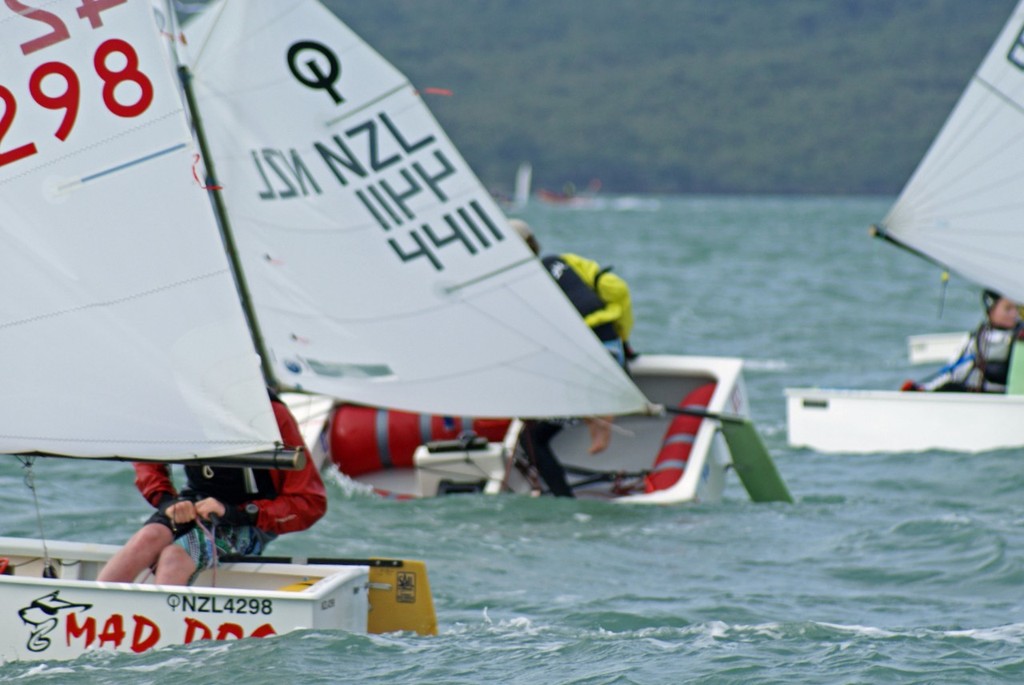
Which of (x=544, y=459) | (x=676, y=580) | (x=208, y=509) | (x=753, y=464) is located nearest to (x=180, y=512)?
(x=208, y=509)

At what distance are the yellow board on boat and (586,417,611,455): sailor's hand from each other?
3112mm

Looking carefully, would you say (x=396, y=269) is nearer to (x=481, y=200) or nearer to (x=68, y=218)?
(x=481, y=200)

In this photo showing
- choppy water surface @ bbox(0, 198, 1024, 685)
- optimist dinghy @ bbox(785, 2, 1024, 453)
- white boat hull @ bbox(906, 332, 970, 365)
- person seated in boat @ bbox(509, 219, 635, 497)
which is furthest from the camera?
white boat hull @ bbox(906, 332, 970, 365)

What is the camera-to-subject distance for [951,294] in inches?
880

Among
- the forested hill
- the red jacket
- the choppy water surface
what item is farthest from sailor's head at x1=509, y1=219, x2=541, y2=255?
the forested hill

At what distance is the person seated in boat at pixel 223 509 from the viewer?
183 inches

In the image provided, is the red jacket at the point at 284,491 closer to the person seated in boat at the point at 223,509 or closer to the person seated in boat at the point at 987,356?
the person seated in boat at the point at 223,509

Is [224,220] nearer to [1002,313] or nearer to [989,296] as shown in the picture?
[1002,313]

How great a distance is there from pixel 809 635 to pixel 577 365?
2.35 m

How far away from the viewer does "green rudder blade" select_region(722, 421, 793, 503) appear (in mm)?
7445

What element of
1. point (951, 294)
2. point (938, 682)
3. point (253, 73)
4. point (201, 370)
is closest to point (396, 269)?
point (253, 73)

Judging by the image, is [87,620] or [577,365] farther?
[577,365]

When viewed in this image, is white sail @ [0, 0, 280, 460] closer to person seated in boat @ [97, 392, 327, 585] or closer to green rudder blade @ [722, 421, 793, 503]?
person seated in boat @ [97, 392, 327, 585]

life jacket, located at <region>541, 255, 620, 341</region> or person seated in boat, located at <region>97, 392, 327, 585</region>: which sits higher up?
life jacket, located at <region>541, 255, 620, 341</region>
